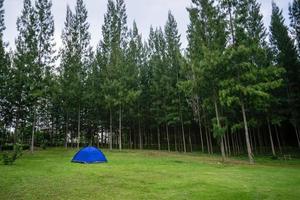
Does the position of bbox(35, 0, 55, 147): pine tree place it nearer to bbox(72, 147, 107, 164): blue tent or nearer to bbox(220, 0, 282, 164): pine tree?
bbox(72, 147, 107, 164): blue tent

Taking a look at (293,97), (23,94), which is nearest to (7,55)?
(23,94)

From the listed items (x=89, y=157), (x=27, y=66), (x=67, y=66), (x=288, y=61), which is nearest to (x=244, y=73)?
(x=288, y=61)

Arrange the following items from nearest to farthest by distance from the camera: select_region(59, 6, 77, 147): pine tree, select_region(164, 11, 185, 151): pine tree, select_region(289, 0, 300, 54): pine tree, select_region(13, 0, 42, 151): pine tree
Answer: select_region(13, 0, 42, 151): pine tree → select_region(289, 0, 300, 54): pine tree → select_region(59, 6, 77, 147): pine tree → select_region(164, 11, 185, 151): pine tree

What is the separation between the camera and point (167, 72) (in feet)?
117

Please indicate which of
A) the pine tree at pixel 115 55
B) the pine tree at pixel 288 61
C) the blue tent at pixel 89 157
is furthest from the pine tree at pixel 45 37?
the pine tree at pixel 288 61

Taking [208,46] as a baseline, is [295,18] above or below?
above

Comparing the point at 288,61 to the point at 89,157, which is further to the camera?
the point at 288,61

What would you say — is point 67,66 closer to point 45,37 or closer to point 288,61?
point 45,37

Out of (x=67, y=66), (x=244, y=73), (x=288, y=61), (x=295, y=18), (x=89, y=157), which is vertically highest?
(x=295, y=18)

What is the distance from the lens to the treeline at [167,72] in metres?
20.7

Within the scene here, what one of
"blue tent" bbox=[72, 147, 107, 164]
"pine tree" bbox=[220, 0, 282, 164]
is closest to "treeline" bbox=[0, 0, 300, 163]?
"pine tree" bbox=[220, 0, 282, 164]

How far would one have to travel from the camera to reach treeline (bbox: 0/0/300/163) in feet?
67.9

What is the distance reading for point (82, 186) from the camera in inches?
371

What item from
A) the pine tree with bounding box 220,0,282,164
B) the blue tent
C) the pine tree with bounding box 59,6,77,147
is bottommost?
the blue tent
